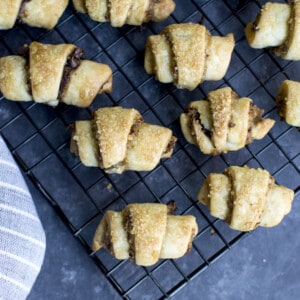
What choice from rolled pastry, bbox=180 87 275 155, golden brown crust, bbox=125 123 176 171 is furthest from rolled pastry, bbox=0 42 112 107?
rolled pastry, bbox=180 87 275 155

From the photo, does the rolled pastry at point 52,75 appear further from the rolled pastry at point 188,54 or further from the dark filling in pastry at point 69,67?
the rolled pastry at point 188,54

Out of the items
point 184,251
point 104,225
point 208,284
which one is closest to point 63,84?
point 104,225

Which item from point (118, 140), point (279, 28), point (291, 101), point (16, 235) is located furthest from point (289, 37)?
point (16, 235)

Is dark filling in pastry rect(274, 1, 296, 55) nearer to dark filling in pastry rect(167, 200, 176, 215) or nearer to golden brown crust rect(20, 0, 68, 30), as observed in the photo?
dark filling in pastry rect(167, 200, 176, 215)

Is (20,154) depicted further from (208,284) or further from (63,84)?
(208,284)

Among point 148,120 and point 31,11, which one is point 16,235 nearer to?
point 148,120
